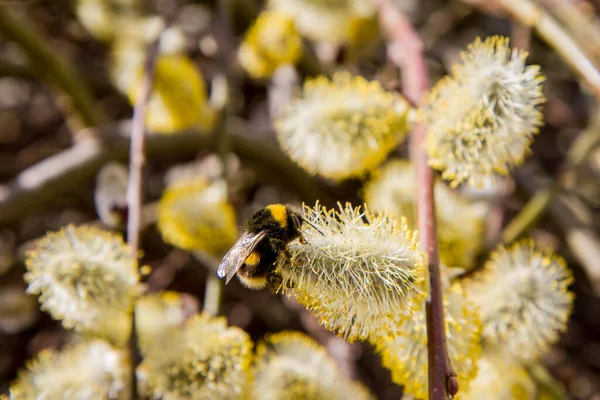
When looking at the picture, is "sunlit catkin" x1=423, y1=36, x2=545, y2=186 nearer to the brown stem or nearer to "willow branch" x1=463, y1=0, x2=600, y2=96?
"willow branch" x1=463, y1=0, x2=600, y2=96

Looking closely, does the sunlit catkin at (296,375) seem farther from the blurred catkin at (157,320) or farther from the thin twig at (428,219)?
the thin twig at (428,219)

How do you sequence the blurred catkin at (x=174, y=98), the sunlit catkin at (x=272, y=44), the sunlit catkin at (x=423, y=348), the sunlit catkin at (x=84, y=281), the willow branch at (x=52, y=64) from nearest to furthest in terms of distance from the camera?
the sunlit catkin at (x=423, y=348)
the sunlit catkin at (x=84, y=281)
the blurred catkin at (x=174, y=98)
the sunlit catkin at (x=272, y=44)
the willow branch at (x=52, y=64)

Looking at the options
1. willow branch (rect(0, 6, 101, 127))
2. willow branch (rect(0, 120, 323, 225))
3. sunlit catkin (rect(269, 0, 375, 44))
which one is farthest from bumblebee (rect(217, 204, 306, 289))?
willow branch (rect(0, 6, 101, 127))

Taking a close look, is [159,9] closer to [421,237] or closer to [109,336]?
[109,336]

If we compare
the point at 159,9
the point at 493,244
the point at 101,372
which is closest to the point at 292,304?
the point at 493,244

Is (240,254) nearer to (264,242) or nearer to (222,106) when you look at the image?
(264,242)

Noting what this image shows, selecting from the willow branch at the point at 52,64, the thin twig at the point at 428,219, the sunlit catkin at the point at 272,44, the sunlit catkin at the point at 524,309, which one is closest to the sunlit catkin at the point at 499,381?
the sunlit catkin at the point at 524,309

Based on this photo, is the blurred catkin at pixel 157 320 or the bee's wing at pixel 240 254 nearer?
the bee's wing at pixel 240 254

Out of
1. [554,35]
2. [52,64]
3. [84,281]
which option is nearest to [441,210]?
[554,35]
